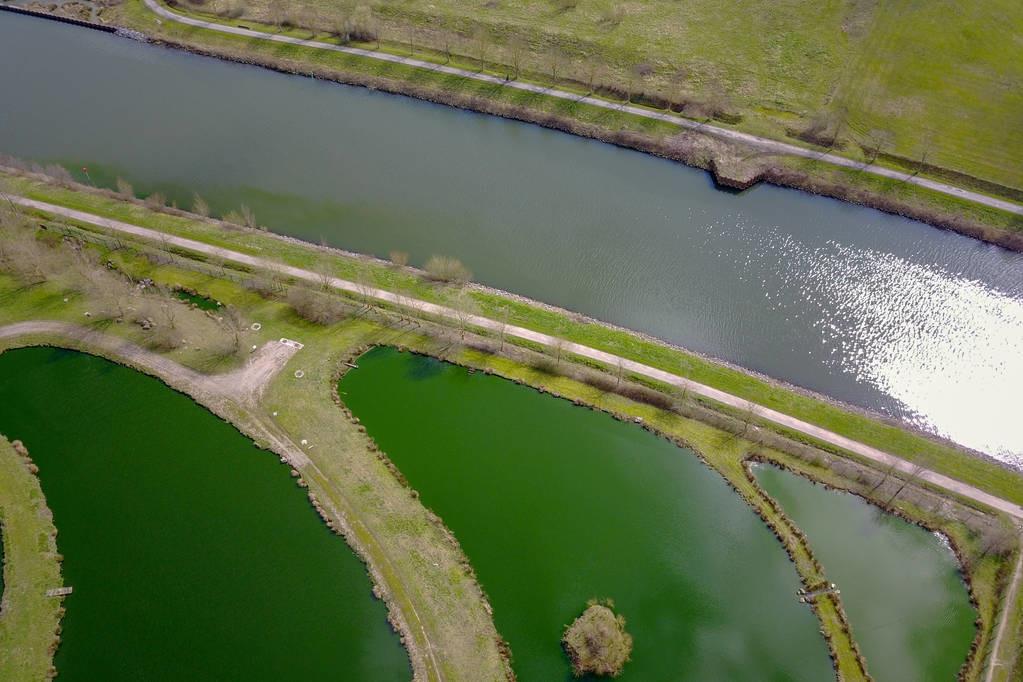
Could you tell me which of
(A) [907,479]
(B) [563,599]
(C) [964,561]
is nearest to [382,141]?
(B) [563,599]

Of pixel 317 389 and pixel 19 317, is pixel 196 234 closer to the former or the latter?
pixel 19 317

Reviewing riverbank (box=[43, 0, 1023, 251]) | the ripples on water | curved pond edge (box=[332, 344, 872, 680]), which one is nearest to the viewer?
curved pond edge (box=[332, 344, 872, 680])

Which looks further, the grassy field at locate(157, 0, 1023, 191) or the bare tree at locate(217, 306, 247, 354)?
the grassy field at locate(157, 0, 1023, 191)

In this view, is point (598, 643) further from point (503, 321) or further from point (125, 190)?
point (125, 190)

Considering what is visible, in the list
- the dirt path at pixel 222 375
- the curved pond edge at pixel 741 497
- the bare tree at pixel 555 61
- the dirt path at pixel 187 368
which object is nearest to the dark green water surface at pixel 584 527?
the curved pond edge at pixel 741 497

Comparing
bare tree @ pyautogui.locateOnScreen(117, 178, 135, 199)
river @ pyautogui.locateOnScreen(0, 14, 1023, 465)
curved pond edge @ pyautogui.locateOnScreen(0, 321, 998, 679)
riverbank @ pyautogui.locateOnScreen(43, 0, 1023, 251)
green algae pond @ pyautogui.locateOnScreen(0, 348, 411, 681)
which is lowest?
green algae pond @ pyautogui.locateOnScreen(0, 348, 411, 681)

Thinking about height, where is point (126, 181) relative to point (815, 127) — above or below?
below

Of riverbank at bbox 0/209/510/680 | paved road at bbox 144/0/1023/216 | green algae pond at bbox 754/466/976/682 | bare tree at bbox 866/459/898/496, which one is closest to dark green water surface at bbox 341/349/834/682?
riverbank at bbox 0/209/510/680

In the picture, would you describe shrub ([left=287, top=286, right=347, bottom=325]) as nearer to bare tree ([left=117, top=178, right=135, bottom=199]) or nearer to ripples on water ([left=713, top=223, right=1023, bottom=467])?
bare tree ([left=117, top=178, right=135, bottom=199])
